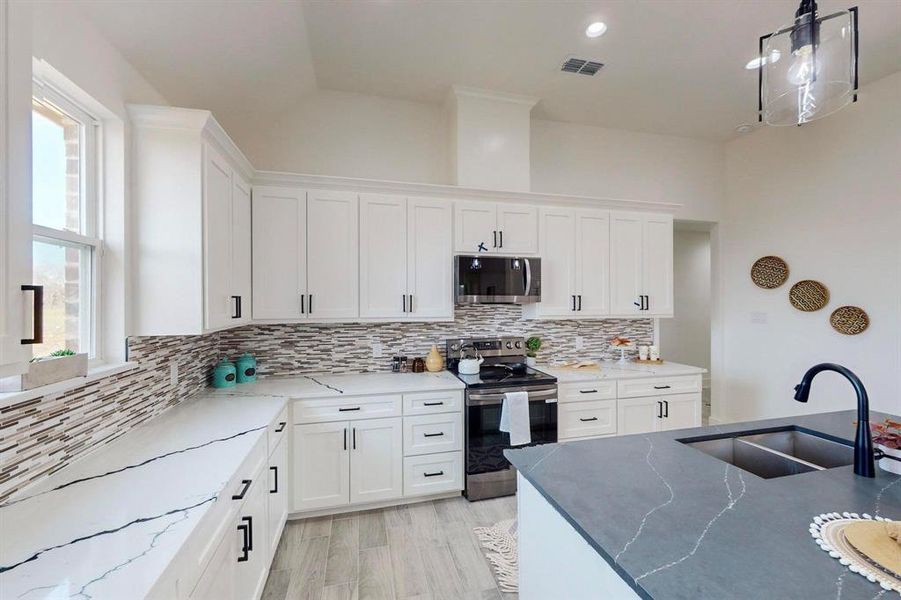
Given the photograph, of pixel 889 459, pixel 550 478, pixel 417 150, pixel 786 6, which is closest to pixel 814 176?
pixel 786 6

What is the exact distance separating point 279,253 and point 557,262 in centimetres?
234

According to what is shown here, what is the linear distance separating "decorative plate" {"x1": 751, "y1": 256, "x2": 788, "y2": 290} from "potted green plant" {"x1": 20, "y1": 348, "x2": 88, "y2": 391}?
5343mm

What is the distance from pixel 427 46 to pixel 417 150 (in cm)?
93

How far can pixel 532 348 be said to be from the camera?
3543mm

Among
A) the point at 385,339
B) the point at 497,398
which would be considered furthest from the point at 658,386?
the point at 385,339

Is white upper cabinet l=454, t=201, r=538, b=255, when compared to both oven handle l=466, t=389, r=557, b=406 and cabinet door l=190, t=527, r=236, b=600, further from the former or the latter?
cabinet door l=190, t=527, r=236, b=600

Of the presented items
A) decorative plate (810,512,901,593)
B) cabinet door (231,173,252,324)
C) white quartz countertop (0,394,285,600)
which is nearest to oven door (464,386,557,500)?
white quartz countertop (0,394,285,600)

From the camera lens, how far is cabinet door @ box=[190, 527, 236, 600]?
1163mm

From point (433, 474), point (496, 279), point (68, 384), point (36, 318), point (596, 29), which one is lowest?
point (433, 474)

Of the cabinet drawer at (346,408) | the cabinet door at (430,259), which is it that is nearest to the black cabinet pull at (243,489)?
the cabinet drawer at (346,408)

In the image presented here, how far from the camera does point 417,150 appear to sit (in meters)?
3.51

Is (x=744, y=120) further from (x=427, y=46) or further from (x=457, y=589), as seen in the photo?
(x=457, y=589)

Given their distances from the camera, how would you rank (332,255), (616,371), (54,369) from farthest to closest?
(616,371), (332,255), (54,369)

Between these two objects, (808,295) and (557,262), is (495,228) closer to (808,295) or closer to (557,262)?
(557,262)
